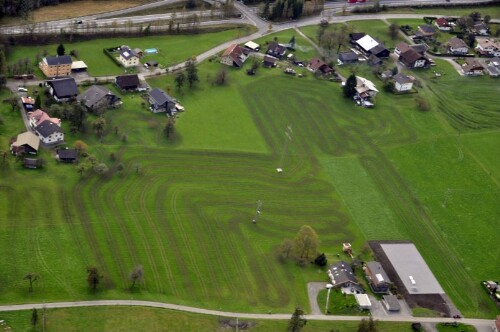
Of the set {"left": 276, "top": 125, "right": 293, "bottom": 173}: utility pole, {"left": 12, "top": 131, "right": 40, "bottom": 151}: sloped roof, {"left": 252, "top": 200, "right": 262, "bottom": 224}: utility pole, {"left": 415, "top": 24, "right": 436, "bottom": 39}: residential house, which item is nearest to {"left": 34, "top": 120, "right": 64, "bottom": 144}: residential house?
{"left": 12, "top": 131, "right": 40, "bottom": 151}: sloped roof

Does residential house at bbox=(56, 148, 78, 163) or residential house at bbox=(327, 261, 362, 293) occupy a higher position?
residential house at bbox=(56, 148, 78, 163)

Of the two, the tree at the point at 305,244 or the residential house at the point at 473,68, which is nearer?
the tree at the point at 305,244

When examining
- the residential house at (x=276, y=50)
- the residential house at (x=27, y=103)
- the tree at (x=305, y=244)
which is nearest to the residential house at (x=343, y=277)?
the tree at (x=305, y=244)

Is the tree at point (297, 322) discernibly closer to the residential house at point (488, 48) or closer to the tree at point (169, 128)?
the tree at point (169, 128)

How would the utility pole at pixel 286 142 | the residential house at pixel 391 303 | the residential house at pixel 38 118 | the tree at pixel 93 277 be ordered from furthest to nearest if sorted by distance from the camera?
the utility pole at pixel 286 142 → the residential house at pixel 38 118 → the residential house at pixel 391 303 → the tree at pixel 93 277

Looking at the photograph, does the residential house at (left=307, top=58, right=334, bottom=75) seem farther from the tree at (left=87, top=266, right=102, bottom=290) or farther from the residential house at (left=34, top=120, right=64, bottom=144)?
the tree at (left=87, top=266, right=102, bottom=290)

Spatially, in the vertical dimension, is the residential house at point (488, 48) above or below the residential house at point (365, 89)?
above

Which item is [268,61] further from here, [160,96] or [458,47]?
[458,47]
